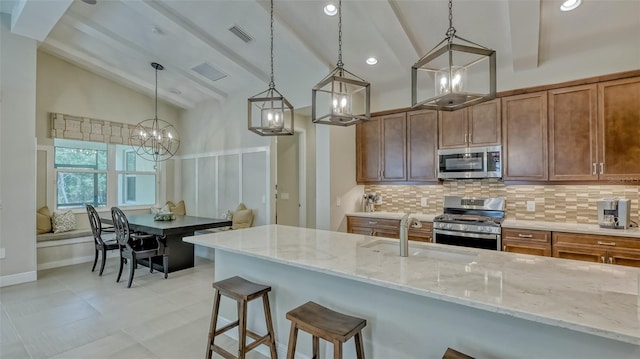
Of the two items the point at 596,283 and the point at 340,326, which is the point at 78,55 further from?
the point at 596,283

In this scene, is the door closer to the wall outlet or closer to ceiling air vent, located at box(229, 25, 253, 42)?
ceiling air vent, located at box(229, 25, 253, 42)

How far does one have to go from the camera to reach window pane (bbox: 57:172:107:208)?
557cm

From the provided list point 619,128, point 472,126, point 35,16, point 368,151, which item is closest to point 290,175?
point 368,151

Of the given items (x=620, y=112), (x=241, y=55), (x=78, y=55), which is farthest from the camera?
(x=78, y=55)

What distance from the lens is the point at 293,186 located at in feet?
21.0

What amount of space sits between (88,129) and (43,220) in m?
1.74

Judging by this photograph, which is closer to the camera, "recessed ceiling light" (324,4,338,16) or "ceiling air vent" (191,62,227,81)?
"recessed ceiling light" (324,4,338,16)

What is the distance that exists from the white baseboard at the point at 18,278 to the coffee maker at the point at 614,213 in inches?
Answer: 278

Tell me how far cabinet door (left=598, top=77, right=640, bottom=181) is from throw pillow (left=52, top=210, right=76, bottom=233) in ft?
24.9

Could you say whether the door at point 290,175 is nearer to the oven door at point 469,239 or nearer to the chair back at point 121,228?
the chair back at point 121,228

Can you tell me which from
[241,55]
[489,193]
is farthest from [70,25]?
[489,193]

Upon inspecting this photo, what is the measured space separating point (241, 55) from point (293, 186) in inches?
107

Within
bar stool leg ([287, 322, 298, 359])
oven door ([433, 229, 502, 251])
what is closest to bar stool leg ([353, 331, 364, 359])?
bar stool leg ([287, 322, 298, 359])

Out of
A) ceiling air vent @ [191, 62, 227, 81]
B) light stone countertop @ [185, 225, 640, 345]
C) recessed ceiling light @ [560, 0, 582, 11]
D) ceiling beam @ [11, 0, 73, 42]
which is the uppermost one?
ceiling beam @ [11, 0, 73, 42]
